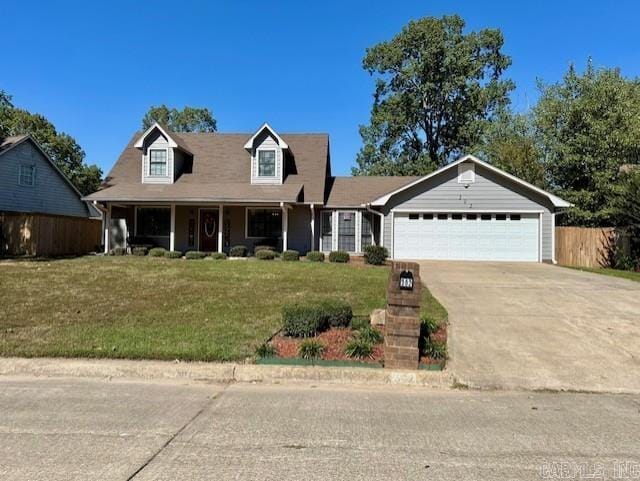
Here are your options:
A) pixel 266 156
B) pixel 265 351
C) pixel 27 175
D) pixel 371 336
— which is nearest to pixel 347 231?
pixel 266 156

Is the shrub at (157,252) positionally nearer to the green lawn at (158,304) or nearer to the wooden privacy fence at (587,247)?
the green lawn at (158,304)

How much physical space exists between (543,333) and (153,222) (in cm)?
2108

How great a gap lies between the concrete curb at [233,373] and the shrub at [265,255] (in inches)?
609

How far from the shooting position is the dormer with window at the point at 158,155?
25281 millimetres

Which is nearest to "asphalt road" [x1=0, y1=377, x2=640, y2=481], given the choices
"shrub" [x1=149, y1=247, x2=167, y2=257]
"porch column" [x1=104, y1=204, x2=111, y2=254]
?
"shrub" [x1=149, y1=247, x2=167, y2=257]

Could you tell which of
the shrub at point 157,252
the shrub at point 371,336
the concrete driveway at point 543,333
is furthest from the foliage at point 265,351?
the shrub at point 157,252

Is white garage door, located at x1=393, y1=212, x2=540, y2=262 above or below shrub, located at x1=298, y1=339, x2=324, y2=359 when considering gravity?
above

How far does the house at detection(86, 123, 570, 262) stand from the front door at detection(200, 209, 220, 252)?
0.17 ft

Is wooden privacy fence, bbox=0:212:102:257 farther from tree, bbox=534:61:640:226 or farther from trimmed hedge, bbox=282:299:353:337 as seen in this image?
tree, bbox=534:61:640:226

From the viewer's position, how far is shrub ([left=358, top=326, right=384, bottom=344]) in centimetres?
738

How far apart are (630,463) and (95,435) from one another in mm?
4398

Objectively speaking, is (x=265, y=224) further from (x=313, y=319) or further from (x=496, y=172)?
(x=313, y=319)

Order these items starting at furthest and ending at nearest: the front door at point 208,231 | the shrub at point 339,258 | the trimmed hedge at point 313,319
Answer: the front door at point 208,231
the shrub at point 339,258
the trimmed hedge at point 313,319

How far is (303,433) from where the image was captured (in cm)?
452
